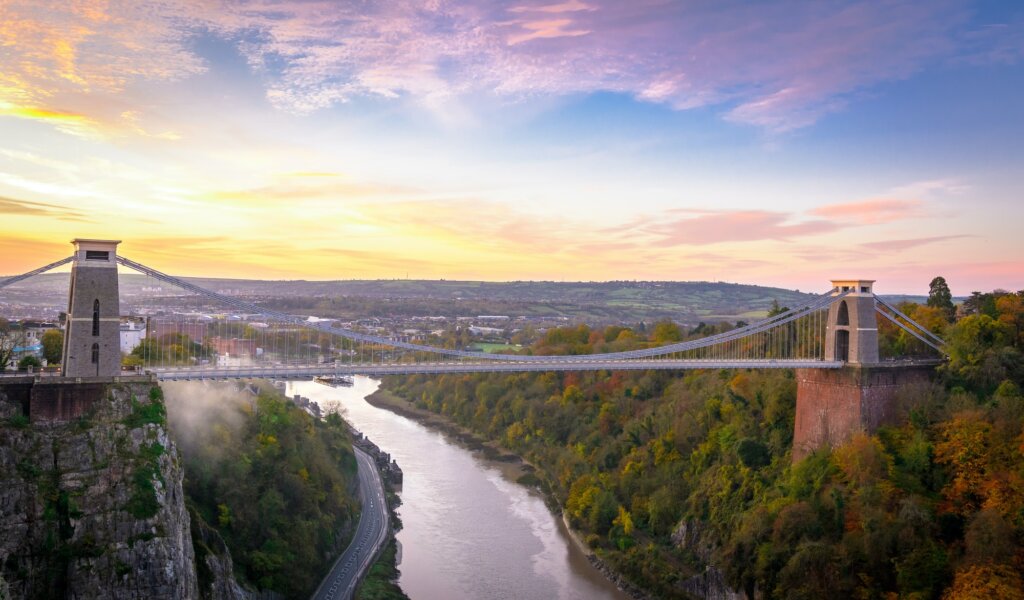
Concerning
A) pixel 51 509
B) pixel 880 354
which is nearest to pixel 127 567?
pixel 51 509

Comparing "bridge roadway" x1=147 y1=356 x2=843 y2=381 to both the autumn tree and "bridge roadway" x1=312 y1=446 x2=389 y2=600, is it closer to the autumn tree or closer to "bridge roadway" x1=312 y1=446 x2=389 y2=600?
"bridge roadway" x1=312 y1=446 x2=389 y2=600

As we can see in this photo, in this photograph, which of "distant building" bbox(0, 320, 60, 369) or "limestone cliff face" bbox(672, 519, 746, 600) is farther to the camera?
"limestone cliff face" bbox(672, 519, 746, 600)

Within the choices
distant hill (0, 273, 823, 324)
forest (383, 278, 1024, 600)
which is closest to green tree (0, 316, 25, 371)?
forest (383, 278, 1024, 600)

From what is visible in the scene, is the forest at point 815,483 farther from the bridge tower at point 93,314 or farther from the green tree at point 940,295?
the bridge tower at point 93,314

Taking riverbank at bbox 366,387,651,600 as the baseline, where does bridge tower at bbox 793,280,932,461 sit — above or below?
above

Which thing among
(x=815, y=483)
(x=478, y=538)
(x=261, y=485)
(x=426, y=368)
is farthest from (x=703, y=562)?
(x=261, y=485)

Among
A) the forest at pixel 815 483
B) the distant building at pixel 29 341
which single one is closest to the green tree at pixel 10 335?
the distant building at pixel 29 341
